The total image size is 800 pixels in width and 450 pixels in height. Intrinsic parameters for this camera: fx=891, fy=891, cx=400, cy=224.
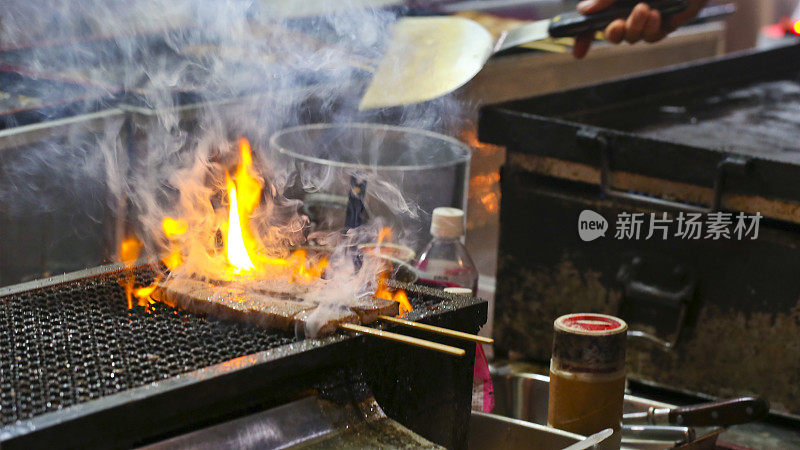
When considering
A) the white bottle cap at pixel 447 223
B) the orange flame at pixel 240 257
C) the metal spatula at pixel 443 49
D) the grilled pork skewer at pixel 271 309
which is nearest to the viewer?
the grilled pork skewer at pixel 271 309

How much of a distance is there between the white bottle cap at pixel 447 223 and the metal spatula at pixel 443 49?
11.0 inches

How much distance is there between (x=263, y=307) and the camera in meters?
1.40

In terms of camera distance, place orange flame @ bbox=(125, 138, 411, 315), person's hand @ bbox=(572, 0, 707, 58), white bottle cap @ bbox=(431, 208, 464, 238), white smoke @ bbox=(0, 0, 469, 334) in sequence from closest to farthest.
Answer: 1. orange flame @ bbox=(125, 138, 411, 315)
2. white bottle cap @ bbox=(431, 208, 464, 238)
3. white smoke @ bbox=(0, 0, 469, 334)
4. person's hand @ bbox=(572, 0, 707, 58)

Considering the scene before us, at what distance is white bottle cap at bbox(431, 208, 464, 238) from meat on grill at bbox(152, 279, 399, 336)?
640mm

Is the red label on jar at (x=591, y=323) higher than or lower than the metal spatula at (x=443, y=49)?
lower

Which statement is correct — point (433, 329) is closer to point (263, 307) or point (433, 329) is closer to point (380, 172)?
point (263, 307)

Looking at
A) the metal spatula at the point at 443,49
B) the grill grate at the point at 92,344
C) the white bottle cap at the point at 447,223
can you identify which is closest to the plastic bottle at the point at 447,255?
the white bottle cap at the point at 447,223

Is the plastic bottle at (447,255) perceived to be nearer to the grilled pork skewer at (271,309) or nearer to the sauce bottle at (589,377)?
the sauce bottle at (589,377)

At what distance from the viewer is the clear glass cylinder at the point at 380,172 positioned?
218 cm

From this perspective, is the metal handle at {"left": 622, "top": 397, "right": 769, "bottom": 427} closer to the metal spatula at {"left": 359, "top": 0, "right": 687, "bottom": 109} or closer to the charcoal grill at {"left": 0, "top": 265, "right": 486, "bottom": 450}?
the charcoal grill at {"left": 0, "top": 265, "right": 486, "bottom": 450}

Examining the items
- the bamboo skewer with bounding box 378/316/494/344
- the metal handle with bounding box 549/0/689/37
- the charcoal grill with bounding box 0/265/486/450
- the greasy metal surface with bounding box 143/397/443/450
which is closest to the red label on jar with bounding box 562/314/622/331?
the charcoal grill with bounding box 0/265/486/450

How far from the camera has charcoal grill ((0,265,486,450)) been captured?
1.12m

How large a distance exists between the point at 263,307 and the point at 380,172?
36.7 inches

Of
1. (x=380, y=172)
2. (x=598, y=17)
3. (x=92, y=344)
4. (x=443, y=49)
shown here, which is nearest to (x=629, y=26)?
(x=598, y=17)
